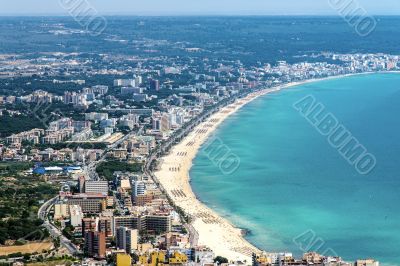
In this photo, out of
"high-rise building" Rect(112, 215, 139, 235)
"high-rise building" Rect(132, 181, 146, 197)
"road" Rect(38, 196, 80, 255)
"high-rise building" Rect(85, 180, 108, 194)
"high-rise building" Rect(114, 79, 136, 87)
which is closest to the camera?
"road" Rect(38, 196, 80, 255)

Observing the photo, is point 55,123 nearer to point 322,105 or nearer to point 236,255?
point 322,105

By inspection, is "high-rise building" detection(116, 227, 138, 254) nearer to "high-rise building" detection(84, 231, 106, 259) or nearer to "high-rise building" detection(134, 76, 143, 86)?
"high-rise building" detection(84, 231, 106, 259)

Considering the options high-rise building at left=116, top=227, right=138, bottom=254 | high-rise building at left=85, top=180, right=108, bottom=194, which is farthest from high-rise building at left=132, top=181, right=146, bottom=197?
high-rise building at left=116, top=227, right=138, bottom=254

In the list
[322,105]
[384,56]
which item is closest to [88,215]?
[322,105]

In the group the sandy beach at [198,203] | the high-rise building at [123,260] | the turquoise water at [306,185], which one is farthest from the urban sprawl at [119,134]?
the turquoise water at [306,185]

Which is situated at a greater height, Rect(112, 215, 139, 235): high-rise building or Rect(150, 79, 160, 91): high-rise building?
Rect(150, 79, 160, 91): high-rise building

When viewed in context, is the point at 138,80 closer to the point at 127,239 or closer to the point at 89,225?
the point at 89,225

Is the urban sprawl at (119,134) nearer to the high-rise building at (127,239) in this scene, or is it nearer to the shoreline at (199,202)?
the high-rise building at (127,239)
